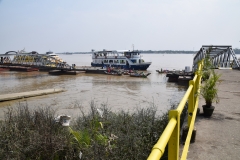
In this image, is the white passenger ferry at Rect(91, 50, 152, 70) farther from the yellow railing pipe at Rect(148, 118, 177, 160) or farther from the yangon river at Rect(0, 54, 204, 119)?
the yellow railing pipe at Rect(148, 118, 177, 160)

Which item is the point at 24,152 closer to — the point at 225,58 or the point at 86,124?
the point at 86,124

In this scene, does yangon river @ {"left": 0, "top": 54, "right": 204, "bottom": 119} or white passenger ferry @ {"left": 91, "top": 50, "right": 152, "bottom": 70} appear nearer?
yangon river @ {"left": 0, "top": 54, "right": 204, "bottom": 119}

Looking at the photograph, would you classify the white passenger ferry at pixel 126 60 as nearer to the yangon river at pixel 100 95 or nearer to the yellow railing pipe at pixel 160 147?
the yangon river at pixel 100 95

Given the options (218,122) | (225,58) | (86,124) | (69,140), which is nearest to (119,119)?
(86,124)

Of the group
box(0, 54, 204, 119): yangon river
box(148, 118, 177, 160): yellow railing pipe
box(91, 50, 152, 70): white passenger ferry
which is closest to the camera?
box(148, 118, 177, 160): yellow railing pipe

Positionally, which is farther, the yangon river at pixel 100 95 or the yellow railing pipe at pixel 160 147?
the yangon river at pixel 100 95

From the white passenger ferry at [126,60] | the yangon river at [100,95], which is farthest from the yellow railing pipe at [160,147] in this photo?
the white passenger ferry at [126,60]

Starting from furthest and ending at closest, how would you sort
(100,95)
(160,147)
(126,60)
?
(126,60), (100,95), (160,147)

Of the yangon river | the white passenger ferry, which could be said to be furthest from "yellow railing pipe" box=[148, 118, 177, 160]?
the white passenger ferry

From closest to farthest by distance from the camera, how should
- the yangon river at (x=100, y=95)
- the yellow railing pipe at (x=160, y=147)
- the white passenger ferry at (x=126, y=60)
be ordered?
1. the yellow railing pipe at (x=160, y=147)
2. the yangon river at (x=100, y=95)
3. the white passenger ferry at (x=126, y=60)

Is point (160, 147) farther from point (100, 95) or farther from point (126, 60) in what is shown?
point (126, 60)

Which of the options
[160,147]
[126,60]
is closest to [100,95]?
[160,147]

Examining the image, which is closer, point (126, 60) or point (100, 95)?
point (100, 95)

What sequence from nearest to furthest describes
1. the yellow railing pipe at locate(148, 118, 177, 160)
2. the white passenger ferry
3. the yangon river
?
the yellow railing pipe at locate(148, 118, 177, 160) → the yangon river → the white passenger ferry
